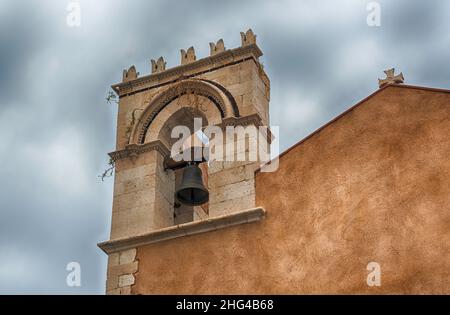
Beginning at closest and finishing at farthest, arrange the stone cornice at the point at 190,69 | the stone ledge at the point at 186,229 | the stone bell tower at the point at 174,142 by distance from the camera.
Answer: the stone ledge at the point at 186,229 < the stone bell tower at the point at 174,142 < the stone cornice at the point at 190,69

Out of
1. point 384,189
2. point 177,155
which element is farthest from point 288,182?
point 177,155

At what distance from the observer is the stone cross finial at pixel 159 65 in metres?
13.4

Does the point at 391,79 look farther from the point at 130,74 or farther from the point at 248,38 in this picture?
the point at 130,74

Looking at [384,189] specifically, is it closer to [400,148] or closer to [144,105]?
[400,148]

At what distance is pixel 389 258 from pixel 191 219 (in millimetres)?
3595

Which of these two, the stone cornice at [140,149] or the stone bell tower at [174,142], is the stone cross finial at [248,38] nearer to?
the stone bell tower at [174,142]

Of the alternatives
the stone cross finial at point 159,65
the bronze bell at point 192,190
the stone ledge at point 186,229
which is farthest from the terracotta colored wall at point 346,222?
the stone cross finial at point 159,65

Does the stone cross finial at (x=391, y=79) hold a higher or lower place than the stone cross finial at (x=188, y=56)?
lower

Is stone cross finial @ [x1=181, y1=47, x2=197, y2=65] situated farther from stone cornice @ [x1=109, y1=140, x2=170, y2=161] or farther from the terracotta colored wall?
the terracotta colored wall

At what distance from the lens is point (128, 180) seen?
12516mm

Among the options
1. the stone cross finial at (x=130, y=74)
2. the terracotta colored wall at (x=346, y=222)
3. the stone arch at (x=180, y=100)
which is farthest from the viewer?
the stone cross finial at (x=130, y=74)

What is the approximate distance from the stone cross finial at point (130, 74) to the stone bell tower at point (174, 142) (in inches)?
0.7

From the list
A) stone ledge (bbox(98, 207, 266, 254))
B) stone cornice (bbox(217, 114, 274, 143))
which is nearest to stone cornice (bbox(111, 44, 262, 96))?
stone cornice (bbox(217, 114, 274, 143))
